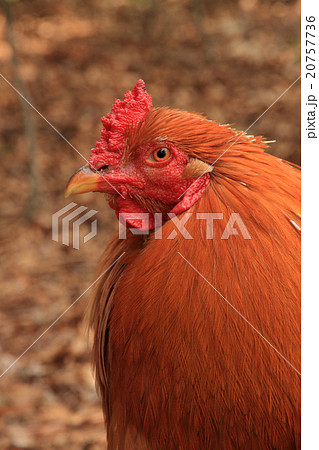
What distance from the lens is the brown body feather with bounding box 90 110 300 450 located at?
152 centimetres

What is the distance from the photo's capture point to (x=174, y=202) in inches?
66.1

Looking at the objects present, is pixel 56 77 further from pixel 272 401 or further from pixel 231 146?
pixel 272 401

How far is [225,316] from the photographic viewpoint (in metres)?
1.52

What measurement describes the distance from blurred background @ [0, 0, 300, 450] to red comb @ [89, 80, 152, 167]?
2345 mm

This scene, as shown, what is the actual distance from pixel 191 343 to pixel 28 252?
3.77 m

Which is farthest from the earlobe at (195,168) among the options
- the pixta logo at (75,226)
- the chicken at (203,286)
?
the pixta logo at (75,226)

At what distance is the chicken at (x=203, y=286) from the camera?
60.1 inches

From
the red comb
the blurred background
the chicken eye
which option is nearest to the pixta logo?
the blurred background

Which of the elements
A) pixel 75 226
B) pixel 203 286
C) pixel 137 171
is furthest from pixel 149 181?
pixel 75 226

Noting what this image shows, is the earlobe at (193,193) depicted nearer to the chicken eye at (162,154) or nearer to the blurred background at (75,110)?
the chicken eye at (162,154)

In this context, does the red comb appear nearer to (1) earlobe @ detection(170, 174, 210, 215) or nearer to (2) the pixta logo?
(1) earlobe @ detection(170, 174, 210, 215)

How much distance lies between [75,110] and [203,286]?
517 centimetres
